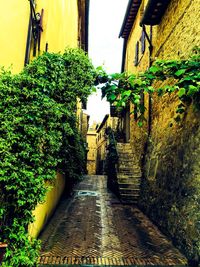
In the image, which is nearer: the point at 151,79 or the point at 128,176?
the point at 151,79

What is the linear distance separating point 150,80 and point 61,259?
4.00 metres

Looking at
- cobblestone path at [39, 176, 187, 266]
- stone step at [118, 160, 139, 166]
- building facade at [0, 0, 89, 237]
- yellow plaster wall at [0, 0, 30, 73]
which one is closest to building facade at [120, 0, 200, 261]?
cobblestone path at [39, 176, 187, 266]

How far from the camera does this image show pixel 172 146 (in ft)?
21.7

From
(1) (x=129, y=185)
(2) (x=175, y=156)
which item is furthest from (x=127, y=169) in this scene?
(2) (x=175, y=156)

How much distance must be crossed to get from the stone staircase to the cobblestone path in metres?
1.33

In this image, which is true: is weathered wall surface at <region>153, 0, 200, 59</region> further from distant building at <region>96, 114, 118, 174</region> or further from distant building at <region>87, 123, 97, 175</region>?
distant building at <region>87, 123, 97, 175</region>

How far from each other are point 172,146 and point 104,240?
3169 millimetres

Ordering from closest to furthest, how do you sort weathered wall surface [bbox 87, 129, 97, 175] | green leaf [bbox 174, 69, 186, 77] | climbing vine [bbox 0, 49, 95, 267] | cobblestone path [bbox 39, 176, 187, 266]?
climbing vine [bbox 0, 49, 95, 267]
green leaf [bbox 174, 69, 186, 77]
cobblestone path [bbox 39, 176, 187, 266]
weathered wall surface [bbox 87, 129, 97, 175]

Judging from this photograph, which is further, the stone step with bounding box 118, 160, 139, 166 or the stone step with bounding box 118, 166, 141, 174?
the stone step with bounding box 118, 160, 139, 166

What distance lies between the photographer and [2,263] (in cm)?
329

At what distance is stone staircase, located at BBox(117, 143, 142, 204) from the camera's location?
9984mm

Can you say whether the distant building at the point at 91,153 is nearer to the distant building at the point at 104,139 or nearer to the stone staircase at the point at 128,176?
the distant building at the point at 104,139

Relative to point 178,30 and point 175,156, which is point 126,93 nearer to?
point 175,156

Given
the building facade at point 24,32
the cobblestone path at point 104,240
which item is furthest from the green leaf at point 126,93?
the cobblestone path at point 104,240
